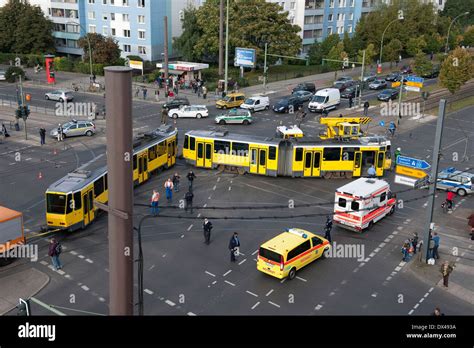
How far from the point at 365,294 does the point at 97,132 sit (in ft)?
105

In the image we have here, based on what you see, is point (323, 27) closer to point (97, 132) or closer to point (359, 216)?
point (97, 132)

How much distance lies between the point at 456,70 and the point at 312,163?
99.8ft

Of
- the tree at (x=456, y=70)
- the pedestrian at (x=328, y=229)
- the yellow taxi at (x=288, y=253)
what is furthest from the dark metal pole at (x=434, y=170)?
the tree at (x=456, y=70)

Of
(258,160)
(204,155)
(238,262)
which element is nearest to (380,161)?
(258,160)

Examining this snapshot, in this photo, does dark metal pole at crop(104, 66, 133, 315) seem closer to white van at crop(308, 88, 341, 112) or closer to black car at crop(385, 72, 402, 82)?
white van at crop(308, 88, 341, 112)

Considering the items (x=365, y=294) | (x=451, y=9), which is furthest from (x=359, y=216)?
(x=451, y=9)

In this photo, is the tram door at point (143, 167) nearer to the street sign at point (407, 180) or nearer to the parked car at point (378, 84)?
the street sign at point (407, 180)

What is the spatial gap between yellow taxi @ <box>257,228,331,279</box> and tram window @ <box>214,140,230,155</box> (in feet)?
44.0

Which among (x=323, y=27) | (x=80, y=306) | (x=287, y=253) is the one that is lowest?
(x=80, y=306)

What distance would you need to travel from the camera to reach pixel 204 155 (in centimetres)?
3738

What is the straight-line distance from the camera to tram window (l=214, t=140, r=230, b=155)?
3662cm

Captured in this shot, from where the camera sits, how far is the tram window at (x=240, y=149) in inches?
1426

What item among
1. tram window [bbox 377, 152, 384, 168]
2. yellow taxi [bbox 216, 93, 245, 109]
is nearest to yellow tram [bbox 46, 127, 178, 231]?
tram window [bbox 377, 152, 384, 168]
